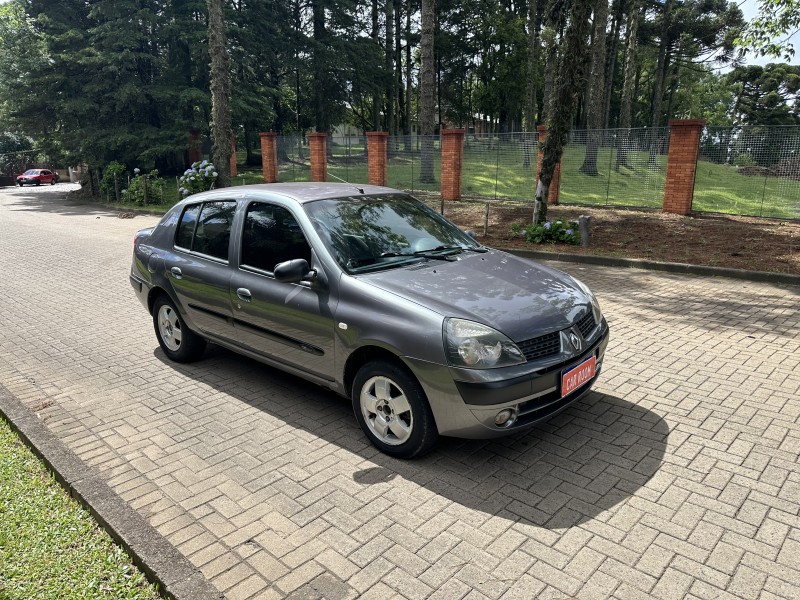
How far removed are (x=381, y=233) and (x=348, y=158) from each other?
2070 cm

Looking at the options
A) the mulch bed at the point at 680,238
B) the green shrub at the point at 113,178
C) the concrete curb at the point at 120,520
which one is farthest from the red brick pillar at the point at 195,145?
the concrete curb at the point at 120,520

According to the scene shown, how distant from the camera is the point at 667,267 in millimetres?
9867

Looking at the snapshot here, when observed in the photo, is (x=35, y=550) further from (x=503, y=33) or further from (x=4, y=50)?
(x=503, y=33)

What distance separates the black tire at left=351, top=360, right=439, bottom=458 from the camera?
362 centimetres

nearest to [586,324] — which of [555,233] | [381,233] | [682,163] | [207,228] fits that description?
[381,233]

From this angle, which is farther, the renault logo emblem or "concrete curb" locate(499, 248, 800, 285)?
"concrete curb" locate(499, 248, 800, 285)

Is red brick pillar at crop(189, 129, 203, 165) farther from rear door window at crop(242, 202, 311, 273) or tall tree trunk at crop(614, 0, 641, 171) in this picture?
rear door window at crop(242, 202, 311, 273)

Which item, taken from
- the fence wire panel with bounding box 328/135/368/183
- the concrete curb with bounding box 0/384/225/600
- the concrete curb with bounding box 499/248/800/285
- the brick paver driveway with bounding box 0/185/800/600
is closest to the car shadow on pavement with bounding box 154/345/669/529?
the brick paver driveway with bounding box 0/185/800/600

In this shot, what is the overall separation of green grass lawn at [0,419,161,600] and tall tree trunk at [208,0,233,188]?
18907mm

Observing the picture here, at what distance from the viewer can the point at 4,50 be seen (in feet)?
89.4

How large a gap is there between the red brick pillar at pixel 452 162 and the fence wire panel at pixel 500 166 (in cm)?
41

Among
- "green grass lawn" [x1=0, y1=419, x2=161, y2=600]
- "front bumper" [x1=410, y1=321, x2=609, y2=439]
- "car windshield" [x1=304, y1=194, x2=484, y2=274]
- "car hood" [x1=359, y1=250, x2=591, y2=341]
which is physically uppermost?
"car windshield" [x1=304, y1=194, x2=484, y2=274]

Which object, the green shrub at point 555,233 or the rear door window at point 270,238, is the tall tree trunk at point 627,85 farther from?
the rear door window at point 270,238

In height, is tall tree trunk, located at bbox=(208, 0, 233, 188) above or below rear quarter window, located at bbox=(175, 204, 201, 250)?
above
